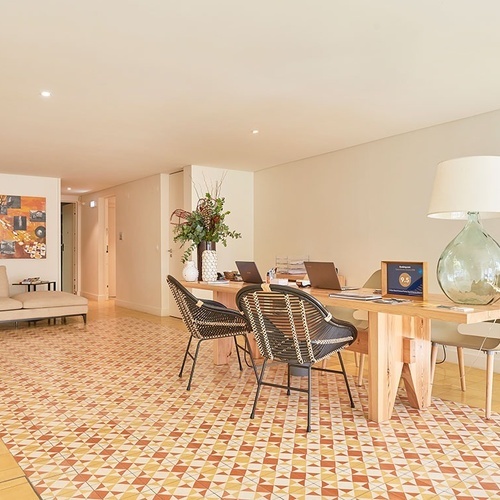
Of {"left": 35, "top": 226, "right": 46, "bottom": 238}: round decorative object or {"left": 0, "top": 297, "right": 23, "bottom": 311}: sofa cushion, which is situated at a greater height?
{"left": 35, "top": 226, "right": 46, "bottom": 238}: round decorative object

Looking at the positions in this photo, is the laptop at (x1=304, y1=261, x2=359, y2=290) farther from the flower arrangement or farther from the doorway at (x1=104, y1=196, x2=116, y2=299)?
the doorway at (x1=104, y1=196, x2=116, y2=299)

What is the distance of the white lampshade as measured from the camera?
99.7 inches

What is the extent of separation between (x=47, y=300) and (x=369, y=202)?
Answer: 14.4 ft

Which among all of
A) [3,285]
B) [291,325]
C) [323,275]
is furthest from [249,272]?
[3,285]

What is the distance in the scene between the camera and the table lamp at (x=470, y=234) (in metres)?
2.54

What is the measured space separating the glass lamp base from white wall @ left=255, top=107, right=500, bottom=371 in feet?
6.50

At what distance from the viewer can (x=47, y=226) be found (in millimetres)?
8062

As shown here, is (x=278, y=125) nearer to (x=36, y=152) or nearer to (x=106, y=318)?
(x=36, y=152)

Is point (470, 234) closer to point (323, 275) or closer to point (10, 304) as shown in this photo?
point (323, 275)

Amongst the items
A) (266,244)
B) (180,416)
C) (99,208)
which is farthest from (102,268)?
(180,416)

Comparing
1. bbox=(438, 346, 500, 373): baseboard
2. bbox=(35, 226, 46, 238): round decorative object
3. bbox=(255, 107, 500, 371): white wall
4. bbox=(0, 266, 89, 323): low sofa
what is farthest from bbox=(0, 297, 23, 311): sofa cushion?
bbox=(438, 346, 500, 373): baseboard

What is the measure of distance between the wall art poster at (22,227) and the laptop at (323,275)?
5.85 metres

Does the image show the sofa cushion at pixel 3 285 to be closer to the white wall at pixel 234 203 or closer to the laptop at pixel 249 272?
the white wall at pixel 234 203

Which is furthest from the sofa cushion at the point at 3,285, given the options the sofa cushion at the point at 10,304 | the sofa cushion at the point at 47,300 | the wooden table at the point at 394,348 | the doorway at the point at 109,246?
the wooden table at the point at 394,348
